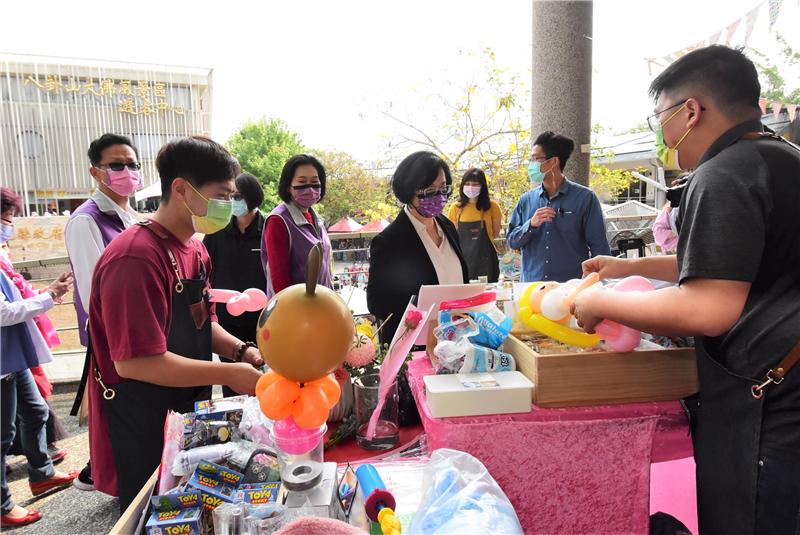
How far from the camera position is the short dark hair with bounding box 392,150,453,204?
2.14 meters

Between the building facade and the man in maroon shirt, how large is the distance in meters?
27.2

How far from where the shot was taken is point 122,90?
2614cm

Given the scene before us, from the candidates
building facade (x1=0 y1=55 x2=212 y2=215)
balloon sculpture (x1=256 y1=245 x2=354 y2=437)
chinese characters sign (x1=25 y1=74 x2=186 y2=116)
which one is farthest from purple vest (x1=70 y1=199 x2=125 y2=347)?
chinese characters sign (x1=25 y1=74 x2=186 y2=116)

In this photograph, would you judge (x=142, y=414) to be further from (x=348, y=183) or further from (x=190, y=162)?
(x=348, y=183)

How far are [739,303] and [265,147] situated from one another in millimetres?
28378

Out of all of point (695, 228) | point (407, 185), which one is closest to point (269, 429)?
point (695, 228)

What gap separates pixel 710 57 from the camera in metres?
1.11

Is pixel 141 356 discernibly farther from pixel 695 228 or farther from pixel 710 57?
pixel 710 57

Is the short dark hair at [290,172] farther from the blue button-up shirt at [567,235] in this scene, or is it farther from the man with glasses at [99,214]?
the blue button-up shirt at [567,235]

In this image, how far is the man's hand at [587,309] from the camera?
1.08 m

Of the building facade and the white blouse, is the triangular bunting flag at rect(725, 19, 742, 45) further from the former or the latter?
the building facade

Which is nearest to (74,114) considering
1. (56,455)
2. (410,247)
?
(56,455)

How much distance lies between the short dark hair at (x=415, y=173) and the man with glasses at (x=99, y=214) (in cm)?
151

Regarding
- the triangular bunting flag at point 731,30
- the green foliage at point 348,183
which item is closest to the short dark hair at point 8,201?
the triangular bunting flag at point 731,30
